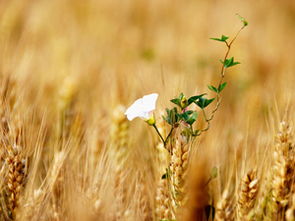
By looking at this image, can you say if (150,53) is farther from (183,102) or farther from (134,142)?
(183,102)

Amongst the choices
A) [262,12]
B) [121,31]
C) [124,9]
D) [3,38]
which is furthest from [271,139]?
[262,12]

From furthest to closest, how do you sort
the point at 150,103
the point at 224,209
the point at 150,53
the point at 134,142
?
the point at 150,53 < the point at 134,142 < the point at 224,209 < the point at 150,103

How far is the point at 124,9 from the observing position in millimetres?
4109

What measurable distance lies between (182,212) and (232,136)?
0.68 meters

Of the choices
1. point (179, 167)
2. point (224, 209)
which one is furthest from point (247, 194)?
point (179, 167)

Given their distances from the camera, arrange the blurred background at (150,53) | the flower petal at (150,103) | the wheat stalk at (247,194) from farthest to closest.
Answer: the blurred background at (150,53) < the wheat stalk at (247,194) < the flower petal at (150,103)

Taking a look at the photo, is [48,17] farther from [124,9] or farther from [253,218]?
[253,218]

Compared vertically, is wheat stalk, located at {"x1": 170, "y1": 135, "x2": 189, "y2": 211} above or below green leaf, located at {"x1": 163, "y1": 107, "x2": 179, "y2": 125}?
below

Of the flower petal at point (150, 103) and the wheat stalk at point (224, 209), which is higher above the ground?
the flower petal at point (150, 103)

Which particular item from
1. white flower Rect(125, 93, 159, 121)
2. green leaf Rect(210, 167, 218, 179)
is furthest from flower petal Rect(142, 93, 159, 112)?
green leaf Rect(210, 167, 218, 179)

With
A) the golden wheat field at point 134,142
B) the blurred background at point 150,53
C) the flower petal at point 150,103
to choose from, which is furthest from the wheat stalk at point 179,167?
the blurred background at point 150,53

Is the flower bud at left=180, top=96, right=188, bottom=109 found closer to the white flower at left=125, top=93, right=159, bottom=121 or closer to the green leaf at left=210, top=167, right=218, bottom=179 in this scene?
the white flower at left=125, top=93, right=159, bottom=121

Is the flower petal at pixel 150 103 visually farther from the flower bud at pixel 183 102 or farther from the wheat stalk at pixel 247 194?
the wheat stalk at pixel 247 194

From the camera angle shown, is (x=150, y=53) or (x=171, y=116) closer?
(x=171, y=116)
